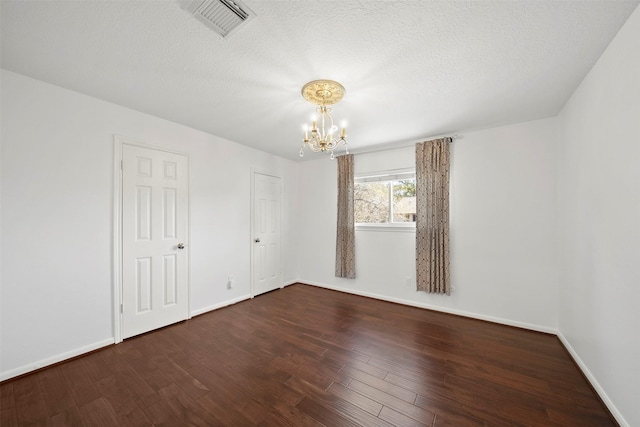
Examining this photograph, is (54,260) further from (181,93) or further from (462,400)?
(462,400)

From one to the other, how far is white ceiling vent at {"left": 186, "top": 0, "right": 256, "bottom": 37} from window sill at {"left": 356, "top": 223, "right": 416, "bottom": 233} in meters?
3.22

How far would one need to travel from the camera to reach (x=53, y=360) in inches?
82.0

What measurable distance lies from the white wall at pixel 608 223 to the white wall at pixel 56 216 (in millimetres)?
4147

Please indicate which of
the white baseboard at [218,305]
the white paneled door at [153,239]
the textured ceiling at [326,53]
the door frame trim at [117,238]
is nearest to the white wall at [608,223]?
the textured ceiling at [326,53]

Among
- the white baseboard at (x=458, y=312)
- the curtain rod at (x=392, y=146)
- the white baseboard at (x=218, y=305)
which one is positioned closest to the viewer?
the white baseboard at (x=458, y=312)

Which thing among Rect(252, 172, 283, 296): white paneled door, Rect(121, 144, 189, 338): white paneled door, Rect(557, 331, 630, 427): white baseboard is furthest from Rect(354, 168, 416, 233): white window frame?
Rect(121, 144, 189, 338): white paneled door

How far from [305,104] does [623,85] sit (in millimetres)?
2355

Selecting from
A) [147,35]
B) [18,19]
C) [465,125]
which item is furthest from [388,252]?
[18,19]

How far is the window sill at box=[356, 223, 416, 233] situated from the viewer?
3.63 meters

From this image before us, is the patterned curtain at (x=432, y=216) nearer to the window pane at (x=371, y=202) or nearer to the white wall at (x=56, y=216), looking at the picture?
the window pane at (x=371, y=202)

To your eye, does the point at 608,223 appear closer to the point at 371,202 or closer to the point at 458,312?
the point at 458,312

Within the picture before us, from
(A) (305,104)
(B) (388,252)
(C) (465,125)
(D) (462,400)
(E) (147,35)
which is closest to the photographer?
(E) (147,35)

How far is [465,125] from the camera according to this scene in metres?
2.98

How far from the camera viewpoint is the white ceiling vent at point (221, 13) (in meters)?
1.30
